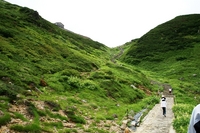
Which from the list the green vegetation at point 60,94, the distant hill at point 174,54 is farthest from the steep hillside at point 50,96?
the distant hill at point 174,54

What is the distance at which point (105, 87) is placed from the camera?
A: 34344 mm

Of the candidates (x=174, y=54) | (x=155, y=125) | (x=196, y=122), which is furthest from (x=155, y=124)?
(x=174, y=54)

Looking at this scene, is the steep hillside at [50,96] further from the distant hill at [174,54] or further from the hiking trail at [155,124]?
the distant hill at [174,54]

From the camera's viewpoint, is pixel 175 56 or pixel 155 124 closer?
pixel 155 124

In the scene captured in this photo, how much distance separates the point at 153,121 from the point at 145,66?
232 feet

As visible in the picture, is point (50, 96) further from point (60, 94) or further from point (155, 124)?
point (155, 124)

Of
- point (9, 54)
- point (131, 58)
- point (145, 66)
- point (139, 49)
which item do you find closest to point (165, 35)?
point (139, 49)

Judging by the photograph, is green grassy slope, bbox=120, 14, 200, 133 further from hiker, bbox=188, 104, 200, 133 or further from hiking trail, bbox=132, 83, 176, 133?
hiker, bbox=188, 104, 200, 133

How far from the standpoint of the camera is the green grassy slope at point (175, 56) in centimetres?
6205

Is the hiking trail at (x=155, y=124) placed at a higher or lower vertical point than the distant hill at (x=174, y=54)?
lower

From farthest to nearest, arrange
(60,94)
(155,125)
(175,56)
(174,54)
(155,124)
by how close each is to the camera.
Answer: (174,54) < (175,56) < (60,94) < (155,124) < (155,125)

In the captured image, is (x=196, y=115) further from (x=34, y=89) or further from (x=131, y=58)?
(x=131, y=58)

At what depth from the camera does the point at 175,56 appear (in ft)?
317

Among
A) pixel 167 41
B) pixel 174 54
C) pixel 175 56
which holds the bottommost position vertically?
pixel 175 56
